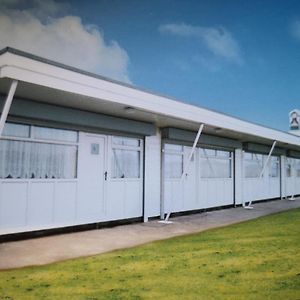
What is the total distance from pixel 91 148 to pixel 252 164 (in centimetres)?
904

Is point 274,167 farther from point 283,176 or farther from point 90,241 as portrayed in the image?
point 90,241

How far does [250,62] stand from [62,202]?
129ft

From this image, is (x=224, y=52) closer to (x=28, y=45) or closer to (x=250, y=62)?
(x=250, y=62)

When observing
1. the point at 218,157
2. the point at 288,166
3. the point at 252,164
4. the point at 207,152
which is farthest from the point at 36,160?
the point at 288,166

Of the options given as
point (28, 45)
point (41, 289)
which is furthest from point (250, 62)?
point (41, 289)

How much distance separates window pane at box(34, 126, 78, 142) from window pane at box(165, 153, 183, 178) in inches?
Result: 131

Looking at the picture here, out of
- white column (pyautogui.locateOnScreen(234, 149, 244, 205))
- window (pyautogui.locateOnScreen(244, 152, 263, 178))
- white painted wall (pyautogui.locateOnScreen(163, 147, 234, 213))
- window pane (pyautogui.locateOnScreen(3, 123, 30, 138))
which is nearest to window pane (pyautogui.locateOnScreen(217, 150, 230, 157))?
white column (pyautogui.locateOnScreen(234, 149, 244, 205))

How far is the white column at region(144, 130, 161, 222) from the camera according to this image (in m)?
9.36

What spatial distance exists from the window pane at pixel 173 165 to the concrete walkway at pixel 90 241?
4.39ft

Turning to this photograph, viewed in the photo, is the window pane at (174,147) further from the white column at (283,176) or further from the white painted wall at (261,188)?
the white column at (283,176)

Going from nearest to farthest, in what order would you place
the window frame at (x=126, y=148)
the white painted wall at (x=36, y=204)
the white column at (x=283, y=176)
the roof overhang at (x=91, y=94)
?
the roof overhang at (x=91, y=94) < the white painted wall at (x=36, y=204) < the window frame at (x=126, y=148) < the white column at (x=283, y=176)

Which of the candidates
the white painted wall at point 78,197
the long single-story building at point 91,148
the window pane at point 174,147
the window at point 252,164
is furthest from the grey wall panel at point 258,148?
the white painted wall at point 78,197

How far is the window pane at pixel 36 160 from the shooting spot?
640cm

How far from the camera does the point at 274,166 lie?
1706 centimetres
